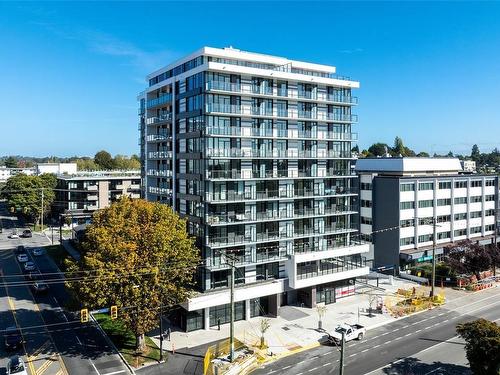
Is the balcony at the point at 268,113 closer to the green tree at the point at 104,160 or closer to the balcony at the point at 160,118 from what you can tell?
the balcony at the point at 160,118

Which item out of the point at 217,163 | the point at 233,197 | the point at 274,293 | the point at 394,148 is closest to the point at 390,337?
the point at 274,293

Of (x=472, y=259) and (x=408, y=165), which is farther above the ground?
(x=408, y=165)

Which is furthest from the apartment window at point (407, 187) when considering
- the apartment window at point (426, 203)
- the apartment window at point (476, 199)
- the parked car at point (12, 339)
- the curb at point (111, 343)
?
the parked car at point (12, 339)

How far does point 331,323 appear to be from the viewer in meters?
48.3

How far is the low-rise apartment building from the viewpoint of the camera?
108m

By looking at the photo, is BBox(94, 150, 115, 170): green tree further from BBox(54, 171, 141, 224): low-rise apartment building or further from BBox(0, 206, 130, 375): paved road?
BBox(0, 206, 130, 375): paved road

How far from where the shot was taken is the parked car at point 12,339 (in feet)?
130

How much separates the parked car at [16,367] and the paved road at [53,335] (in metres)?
1.57

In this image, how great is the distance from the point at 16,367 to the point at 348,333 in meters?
30.9

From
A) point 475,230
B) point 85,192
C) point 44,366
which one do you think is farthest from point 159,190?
point 475,230

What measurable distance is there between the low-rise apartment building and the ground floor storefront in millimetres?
67549

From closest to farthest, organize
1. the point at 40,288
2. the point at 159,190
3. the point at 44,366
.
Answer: the point at 44,366
the point at 40,288
the point at 159,190

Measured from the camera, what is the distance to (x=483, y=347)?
106 feet

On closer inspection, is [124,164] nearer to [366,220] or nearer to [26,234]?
[26,234]
